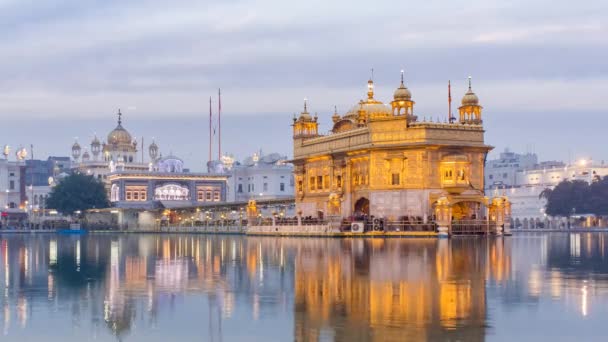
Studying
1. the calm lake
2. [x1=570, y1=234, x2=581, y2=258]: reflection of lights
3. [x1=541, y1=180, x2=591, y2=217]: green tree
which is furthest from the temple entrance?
[x1=541, y1=180, x2=591, y2=217]: green tree

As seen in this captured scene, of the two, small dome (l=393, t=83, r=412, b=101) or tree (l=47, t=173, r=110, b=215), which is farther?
tree (l=47, t=173, r=110, b=215)

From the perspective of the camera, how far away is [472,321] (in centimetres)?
1438

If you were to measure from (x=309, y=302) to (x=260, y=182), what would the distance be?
109255 millimetres

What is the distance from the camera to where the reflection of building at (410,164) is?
205 feet

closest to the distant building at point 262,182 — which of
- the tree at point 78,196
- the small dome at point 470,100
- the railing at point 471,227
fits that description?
the tree at point 78,196

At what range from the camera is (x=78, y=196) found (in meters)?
113

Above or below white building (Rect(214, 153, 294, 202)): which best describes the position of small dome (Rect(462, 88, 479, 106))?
above

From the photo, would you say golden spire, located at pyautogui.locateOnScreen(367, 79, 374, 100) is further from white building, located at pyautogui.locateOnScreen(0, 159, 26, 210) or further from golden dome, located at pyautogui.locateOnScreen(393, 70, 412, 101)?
white building, located at pyautogui.locateOnScreen(0, 159, 26, 210)

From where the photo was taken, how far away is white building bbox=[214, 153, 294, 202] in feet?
411

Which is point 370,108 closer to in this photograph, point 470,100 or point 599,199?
point 470,100

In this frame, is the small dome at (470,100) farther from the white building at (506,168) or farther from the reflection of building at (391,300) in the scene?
the white building at (506,168)

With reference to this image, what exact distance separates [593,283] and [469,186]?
42084 mm

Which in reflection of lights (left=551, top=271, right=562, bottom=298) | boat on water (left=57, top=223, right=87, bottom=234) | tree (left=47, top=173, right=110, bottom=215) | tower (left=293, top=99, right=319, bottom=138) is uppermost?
tower (left=293, top=99, right=319, bottom=138)

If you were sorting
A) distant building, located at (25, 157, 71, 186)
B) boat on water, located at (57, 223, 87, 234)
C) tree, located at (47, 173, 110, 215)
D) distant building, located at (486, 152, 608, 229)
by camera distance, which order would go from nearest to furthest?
1. boat on water, located at (57, 223, 87, 234)
2. tree, located at (47, 173, 110, 215)
3. distant building, located at (486, 152, 608, 229)
4. distant building, located at (25, 157, 71, 186)
